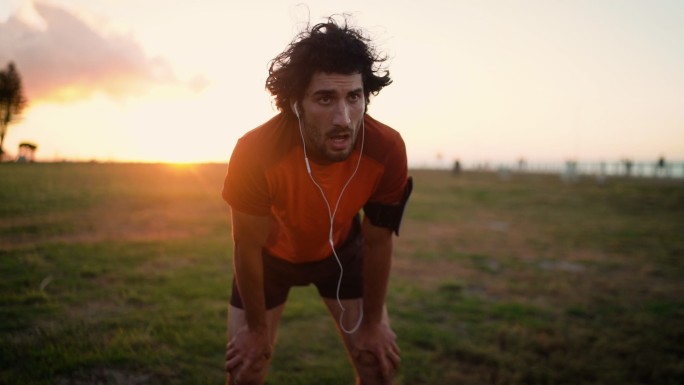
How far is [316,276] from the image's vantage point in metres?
3.38

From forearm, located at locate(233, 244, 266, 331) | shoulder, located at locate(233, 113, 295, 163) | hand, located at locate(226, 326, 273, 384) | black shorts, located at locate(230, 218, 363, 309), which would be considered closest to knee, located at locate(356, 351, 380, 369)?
black shorts, located at locate(230, 218, 363, 309)

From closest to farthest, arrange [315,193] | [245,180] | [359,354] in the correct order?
[245,180] → [315,193] → [359,354]

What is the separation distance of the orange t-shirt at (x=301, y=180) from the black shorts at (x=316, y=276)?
18cm

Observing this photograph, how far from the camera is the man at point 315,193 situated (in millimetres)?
2611

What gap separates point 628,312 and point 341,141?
5978 mm

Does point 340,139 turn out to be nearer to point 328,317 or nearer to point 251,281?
point 251,281

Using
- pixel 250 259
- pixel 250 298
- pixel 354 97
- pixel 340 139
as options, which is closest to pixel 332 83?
pixel 354 97

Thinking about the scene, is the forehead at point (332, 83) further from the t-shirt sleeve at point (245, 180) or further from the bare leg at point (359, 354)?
the bare leg at point (359, 354)

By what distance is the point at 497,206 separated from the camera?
2059 cm

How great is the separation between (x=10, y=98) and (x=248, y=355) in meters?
26.1

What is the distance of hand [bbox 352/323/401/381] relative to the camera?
303 cm

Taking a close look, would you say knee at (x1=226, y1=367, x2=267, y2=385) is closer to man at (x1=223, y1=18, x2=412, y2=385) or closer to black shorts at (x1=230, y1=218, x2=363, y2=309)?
man at (x1=223, y1=18, x2=412, y2=385)

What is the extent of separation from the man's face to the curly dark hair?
0.08m

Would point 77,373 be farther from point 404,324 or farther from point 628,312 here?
point 628,312
